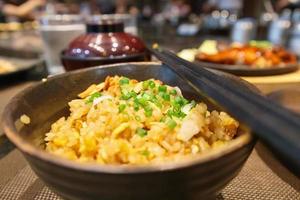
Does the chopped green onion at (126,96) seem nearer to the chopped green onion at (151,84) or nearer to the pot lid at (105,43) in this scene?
the chopped green onion at (151,84)

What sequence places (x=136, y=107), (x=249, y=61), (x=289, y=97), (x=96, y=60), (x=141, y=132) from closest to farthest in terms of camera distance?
1. (x=141, y=132)
2. (x=136, y=107)
3. (x=289, y=97)
4. (x=96, y=60)
5. (x=249, y=61)

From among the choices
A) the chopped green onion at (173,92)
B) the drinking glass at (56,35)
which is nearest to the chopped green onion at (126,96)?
the chopped green onion at (173,92)

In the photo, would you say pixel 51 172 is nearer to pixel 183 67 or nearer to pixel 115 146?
pixel 115 146

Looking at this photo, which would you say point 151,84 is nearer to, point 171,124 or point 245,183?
point 171,124

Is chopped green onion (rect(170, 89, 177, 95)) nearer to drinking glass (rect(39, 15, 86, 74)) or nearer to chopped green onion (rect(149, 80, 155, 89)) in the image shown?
chopped green onion (rect(149, 80, 155, 89))

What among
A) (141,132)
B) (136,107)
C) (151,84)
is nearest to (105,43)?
(151,84)

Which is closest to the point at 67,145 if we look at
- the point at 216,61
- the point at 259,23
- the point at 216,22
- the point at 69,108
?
the point at 69,108
